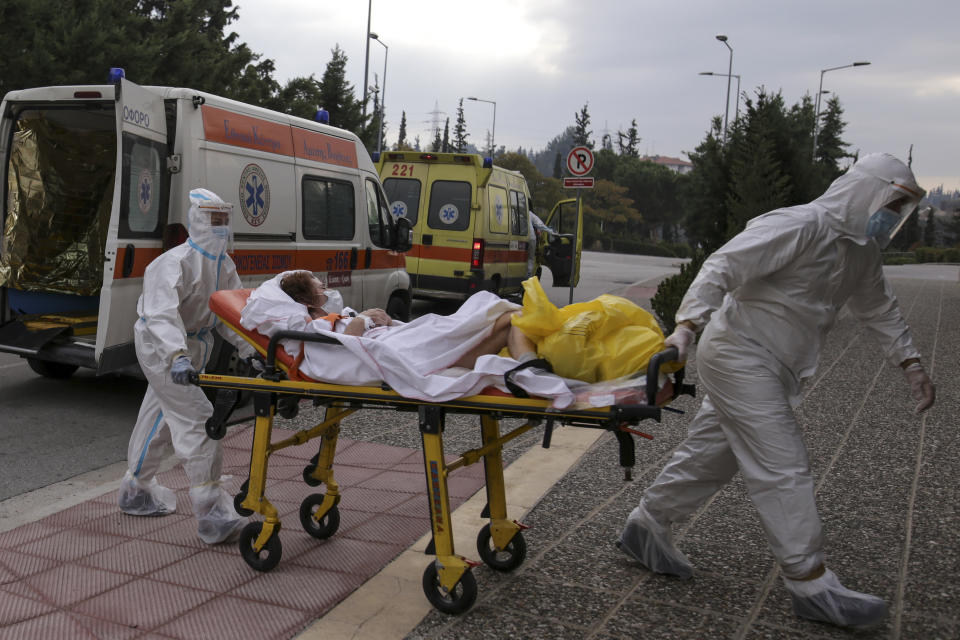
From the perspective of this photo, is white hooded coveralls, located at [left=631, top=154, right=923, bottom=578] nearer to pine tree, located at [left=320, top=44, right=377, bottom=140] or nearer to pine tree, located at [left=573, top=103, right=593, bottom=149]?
pine tree, located at [left=320, top=44, right=377, bottom=140]

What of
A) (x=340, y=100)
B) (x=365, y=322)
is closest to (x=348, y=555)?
(x=365, y=322)

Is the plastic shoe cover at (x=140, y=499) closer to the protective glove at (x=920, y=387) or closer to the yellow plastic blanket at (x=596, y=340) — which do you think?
the yellow plastic blanket at (x=596, y=340)

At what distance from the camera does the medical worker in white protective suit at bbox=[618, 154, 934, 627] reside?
366 centimetres

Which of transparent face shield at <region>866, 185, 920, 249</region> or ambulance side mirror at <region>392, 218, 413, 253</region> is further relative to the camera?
ambulance side mirror at <region>392, 218, 413, 253</region>

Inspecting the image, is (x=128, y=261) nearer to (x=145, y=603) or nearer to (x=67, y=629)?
(x=145, y=603)

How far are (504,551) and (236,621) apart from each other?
1280 mm

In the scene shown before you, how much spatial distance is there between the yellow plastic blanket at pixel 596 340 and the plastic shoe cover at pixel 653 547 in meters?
0.97

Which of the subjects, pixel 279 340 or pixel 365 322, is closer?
pixel 279 340

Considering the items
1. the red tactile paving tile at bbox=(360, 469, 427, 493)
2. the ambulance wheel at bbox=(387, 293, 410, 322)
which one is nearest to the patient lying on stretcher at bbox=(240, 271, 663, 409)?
the red tactile paving tile at bbox=(360, 469, 427, 493)

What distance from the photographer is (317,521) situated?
468 cm

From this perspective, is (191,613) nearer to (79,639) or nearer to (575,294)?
(79,639)

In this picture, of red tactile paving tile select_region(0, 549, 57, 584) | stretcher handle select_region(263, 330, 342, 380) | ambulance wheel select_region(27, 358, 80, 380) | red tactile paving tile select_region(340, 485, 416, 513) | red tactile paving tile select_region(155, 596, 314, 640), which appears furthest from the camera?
ambulance wheel select_region(27, 358, 80, 380)

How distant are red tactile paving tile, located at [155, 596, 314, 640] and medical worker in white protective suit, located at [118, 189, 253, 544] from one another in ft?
2.47

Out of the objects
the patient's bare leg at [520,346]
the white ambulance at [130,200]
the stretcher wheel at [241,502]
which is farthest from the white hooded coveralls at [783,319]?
the white ambulance at [130,200]
